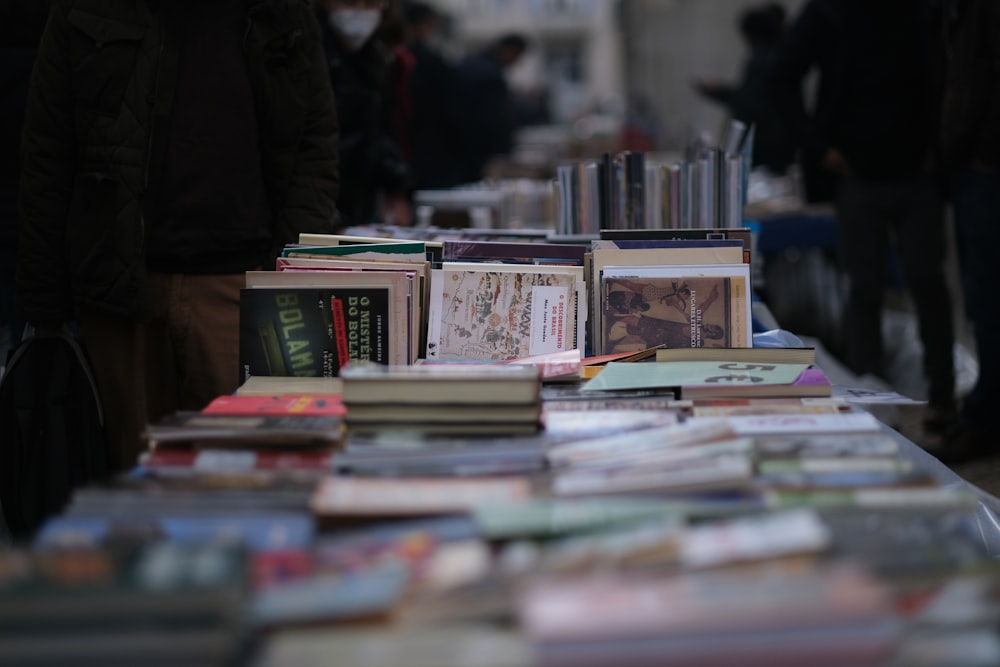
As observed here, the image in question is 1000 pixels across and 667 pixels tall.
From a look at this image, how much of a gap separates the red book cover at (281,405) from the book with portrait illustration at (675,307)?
73 cm

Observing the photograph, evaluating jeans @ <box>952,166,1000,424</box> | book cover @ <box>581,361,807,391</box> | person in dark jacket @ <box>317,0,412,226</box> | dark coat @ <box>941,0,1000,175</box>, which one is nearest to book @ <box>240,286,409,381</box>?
book cover @ <box>581,361,807,391</box>

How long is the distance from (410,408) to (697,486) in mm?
536

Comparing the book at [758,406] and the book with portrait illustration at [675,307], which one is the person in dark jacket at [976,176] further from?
the book at [758,406]

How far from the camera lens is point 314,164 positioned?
353cm

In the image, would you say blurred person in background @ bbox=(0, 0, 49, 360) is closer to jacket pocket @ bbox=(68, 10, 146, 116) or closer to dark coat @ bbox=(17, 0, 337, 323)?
dark coat @ bbox=(17, 0, 337, 323)

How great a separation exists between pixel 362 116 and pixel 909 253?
2.47 m

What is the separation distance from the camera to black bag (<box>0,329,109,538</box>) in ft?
10.2

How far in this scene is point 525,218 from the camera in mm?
6719

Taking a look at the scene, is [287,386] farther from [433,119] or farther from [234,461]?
[433,119]

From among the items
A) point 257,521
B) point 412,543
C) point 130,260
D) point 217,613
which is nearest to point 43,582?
point 217,613

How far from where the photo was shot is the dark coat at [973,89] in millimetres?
4465

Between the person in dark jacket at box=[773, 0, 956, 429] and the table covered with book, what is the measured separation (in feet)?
11.0

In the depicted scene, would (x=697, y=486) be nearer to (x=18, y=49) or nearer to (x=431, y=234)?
(x=431, y=234)

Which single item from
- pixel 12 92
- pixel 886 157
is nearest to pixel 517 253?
pixel 12 92
